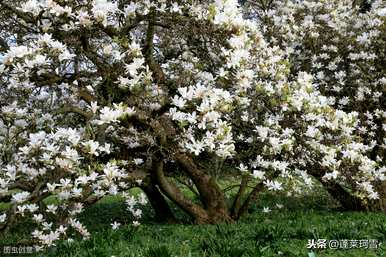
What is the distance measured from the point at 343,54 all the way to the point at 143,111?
25.9 ft

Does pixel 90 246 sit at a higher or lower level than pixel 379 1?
lower

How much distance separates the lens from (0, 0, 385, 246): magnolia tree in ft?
25.9

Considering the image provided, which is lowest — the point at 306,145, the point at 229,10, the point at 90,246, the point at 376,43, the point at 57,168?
the point at 90,246

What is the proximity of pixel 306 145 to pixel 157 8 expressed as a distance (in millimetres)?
4184

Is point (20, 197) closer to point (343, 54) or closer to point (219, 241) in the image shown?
point (219, 241)

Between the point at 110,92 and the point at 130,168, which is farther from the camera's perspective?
the point at 130,168

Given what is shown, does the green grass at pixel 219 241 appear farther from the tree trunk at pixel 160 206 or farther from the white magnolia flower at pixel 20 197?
the tree trunk at pixel 160 206

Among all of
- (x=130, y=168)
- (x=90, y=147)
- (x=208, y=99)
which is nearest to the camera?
(x=90, y=147)

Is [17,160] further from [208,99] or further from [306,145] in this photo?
[306,145]

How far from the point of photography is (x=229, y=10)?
8.96m

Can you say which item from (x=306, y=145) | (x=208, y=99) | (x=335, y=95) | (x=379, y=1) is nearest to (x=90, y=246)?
(x=208, y=99)

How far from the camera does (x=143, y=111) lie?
31.7 ft

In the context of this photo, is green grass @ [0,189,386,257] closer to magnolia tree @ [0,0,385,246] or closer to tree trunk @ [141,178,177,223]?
magnolia tree @ [0,0,385,246]

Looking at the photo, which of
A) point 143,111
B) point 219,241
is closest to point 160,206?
point 143,111
